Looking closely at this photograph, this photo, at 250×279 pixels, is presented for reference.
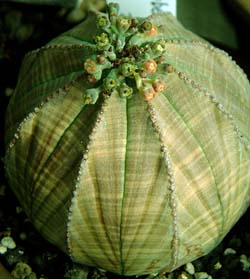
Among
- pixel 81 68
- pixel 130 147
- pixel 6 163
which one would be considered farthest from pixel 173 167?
pixel 6 163

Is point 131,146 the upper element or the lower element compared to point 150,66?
lower

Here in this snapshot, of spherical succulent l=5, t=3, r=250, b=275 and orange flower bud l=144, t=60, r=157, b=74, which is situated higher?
orange flower bud l=144, t=60, r=157, b=74

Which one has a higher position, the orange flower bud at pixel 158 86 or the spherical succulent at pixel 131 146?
the orange flower bud at pixel 158 86

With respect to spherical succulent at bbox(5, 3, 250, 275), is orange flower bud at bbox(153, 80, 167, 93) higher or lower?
higher

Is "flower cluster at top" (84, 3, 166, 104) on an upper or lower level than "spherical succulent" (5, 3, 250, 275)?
upper

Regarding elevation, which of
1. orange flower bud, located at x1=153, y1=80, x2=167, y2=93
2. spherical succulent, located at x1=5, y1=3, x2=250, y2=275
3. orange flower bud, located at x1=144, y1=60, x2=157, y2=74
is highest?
orange flower bud, located at x1=144, y1=60, x2=157, y2=74

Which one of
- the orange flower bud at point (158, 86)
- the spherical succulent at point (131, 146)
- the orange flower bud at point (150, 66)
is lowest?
the spherical succulent at point (131, 146)
